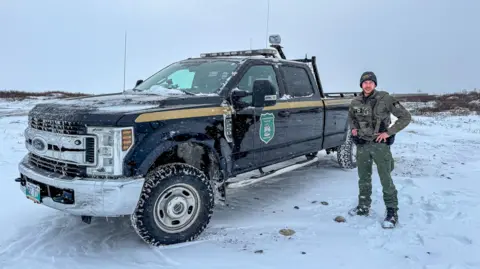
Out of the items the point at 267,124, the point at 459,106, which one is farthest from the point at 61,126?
the point at 459,106

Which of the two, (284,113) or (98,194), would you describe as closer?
(98,194)

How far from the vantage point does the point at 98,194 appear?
10.8 feet

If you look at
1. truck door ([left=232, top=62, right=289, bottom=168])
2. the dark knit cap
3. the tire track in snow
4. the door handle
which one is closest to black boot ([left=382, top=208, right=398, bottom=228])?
the dark knit cap

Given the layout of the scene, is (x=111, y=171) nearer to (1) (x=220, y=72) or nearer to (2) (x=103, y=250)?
(2) (x=103, y=250)

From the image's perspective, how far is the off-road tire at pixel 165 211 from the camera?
140 inches

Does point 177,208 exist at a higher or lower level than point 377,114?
lower

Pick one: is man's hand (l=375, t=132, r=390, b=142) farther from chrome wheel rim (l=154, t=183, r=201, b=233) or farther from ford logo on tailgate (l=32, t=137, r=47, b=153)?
ford logo on tailgate (l=32, t=137, r=47, b=153)

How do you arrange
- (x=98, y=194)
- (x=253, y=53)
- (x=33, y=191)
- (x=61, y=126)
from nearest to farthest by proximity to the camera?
1. (x=98, y=194)
2. (x=61, y=126)
3. (x=33, y=191)
4. (x=253, y=53)

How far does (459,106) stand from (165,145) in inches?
970

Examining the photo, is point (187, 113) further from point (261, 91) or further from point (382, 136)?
point (382, 136)

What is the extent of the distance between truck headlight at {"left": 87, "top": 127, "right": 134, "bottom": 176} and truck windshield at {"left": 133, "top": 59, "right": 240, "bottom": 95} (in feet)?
4.03

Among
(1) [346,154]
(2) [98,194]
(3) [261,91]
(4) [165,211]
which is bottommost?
(4) [165,211]

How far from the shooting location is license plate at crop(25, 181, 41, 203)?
364 centimetres

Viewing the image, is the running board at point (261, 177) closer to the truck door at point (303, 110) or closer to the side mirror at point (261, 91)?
the truck door at point (303, 110)
